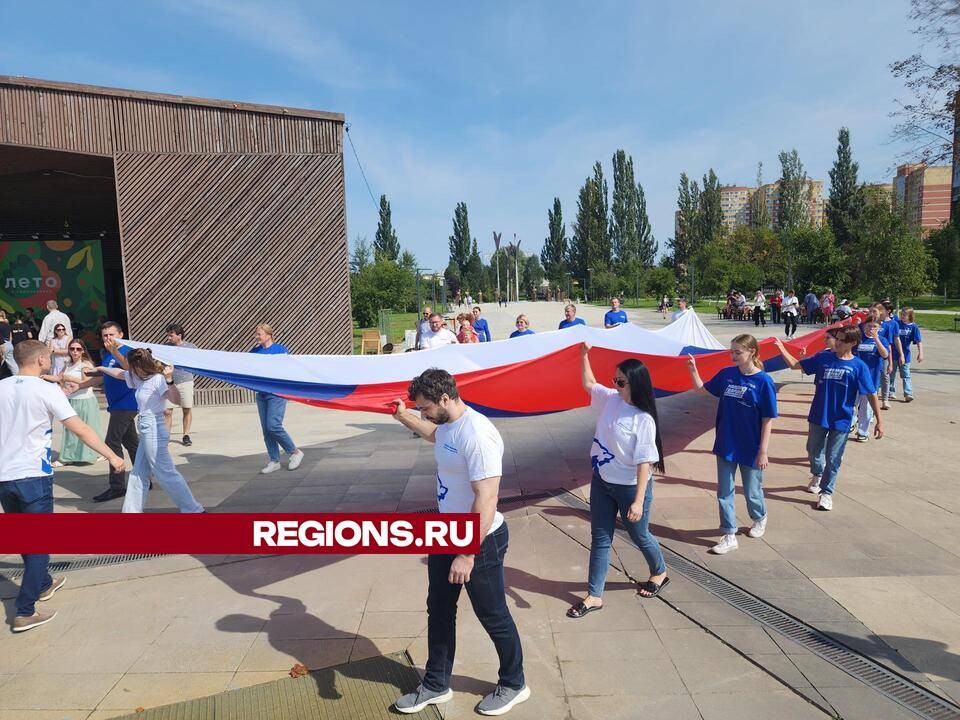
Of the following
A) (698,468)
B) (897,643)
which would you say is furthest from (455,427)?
(698,468)

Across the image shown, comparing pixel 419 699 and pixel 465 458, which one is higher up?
pixel 465 458

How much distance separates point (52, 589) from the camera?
455 cm

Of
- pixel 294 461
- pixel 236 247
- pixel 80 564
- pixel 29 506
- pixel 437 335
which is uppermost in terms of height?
pixel 236 247

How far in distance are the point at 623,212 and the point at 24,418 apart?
2696 inches

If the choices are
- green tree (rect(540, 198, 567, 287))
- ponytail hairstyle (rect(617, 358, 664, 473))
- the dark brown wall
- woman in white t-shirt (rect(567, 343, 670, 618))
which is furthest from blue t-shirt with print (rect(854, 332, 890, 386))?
green tree (rect(540, 198, 567, 287))

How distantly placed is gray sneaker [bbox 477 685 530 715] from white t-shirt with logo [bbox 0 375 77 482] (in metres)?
2.98

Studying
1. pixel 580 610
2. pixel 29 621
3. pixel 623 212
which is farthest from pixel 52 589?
pixel 623 212

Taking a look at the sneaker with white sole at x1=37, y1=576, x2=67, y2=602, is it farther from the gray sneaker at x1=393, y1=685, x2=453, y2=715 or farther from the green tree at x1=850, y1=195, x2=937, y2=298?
the green tree at x1=850, y1=195, x2=937, y2=298

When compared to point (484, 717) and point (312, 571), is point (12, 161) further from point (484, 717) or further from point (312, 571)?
point (484, 717)

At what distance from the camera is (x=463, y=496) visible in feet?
9.45

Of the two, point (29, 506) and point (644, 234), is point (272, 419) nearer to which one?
point (29, 506)

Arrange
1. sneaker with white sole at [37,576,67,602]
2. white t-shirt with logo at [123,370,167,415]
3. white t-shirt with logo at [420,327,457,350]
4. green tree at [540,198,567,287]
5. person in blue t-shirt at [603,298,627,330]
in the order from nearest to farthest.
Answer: sneaker with white sole at [37,576,67,602] < white t-shirt with logo at [123,370,167,415] < white t-shirt with logo at [420,327,457,350] < person in blue t-shirt at [603,298,627,330] < green tree at [540,198,567,287]

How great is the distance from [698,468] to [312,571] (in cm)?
480

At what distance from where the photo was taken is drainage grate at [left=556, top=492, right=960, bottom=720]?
10.1ft
